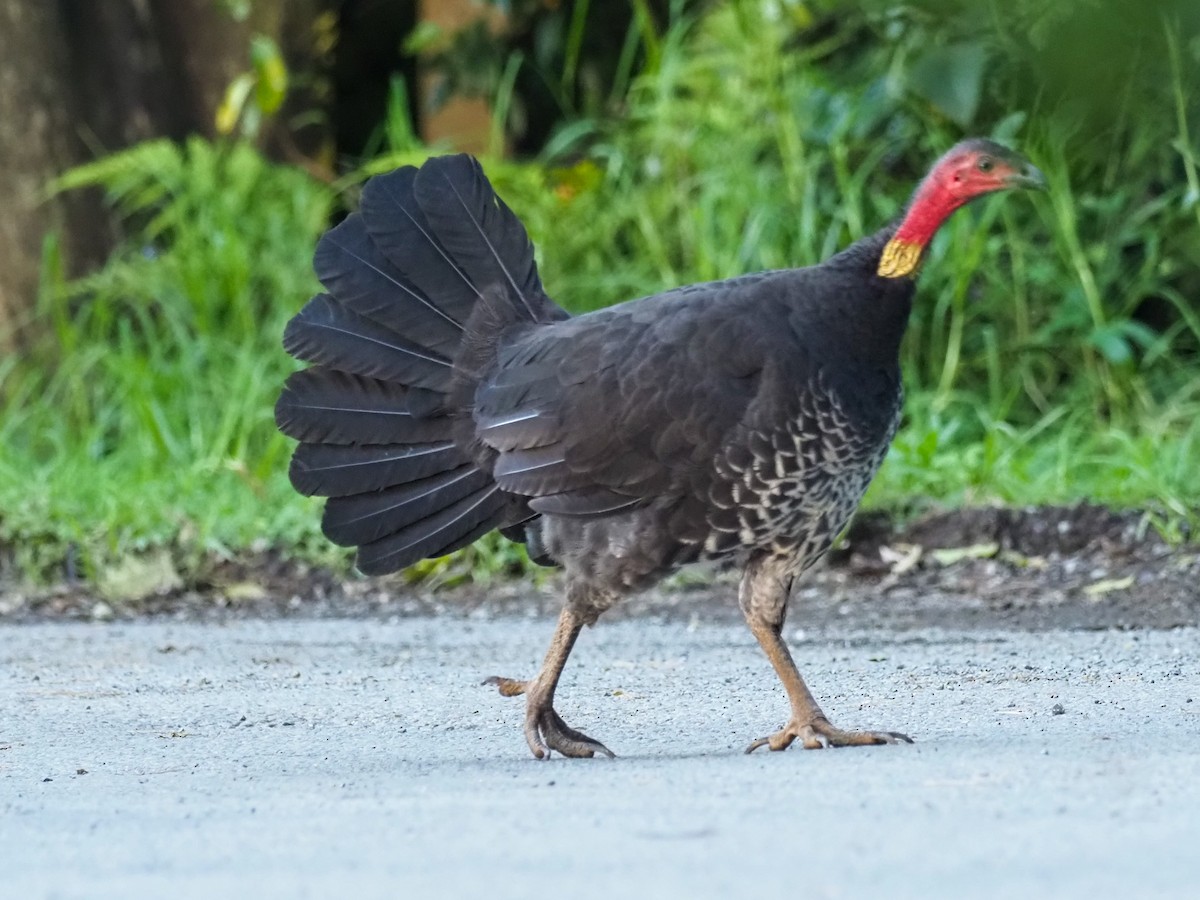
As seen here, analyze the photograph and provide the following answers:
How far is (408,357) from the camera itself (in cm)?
396

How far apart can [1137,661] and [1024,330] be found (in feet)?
10.7

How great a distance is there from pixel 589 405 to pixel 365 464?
2.00 ft

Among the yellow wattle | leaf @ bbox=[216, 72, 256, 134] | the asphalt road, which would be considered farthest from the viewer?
leaf @ bbox=[216, 72, 256, 134]

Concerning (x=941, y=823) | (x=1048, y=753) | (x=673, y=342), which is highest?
(x=673, y=342)

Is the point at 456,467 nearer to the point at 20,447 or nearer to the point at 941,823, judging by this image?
the point at 941,823

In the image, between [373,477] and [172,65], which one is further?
[172,65]

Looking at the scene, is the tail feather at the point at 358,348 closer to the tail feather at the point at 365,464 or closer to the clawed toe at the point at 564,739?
the tail feather at the point at 365,464

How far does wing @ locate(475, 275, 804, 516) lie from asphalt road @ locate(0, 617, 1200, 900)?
563 millimetres

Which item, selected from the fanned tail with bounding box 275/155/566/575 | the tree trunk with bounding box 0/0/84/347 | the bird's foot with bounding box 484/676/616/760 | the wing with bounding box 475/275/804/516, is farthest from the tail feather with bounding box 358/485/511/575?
the tree trunk with bounding box 0/0/84/347

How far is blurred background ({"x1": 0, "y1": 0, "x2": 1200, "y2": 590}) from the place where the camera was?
620 cm

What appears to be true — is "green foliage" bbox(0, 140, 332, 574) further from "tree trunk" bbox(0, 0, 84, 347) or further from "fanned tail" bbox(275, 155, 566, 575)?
"fanned tail" bbox(275, 155, 566, 575)

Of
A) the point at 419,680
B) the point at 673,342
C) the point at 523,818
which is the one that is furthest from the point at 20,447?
the point at 523,818

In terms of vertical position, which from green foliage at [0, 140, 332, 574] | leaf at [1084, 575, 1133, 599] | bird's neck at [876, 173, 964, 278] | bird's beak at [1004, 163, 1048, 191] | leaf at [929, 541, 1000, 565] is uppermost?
bird's beak at [1004, 163, 1048, 191]

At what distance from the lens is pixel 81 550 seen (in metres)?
6.06
